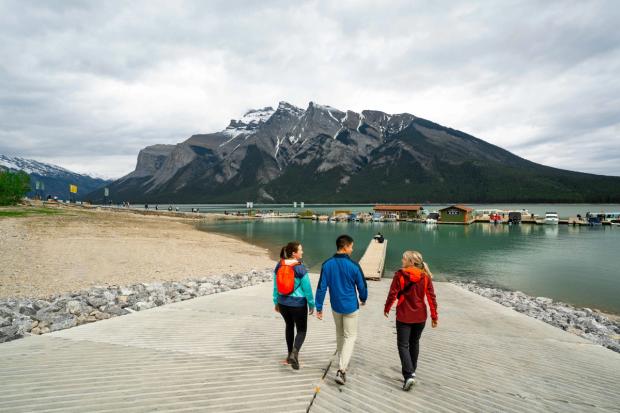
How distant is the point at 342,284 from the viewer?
5.71m

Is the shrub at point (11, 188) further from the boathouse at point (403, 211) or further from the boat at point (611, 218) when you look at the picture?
the boat at point (611, 218)

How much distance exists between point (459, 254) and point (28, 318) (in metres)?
39.2

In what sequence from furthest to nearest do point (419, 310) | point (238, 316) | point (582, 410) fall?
point (238, 316) → point (419, 310) → point (582, 410)

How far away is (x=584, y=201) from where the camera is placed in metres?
195

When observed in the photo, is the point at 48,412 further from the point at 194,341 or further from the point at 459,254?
the point at 459,254

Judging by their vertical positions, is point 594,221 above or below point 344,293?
below

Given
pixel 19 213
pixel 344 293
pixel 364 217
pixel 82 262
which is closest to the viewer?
pixel 344 293

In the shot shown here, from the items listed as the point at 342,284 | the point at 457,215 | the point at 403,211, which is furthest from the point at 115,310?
the point at 403,211

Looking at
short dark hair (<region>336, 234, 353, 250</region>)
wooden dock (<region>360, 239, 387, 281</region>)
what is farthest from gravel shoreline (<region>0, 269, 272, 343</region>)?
wooden dock (<region>360, 239, 387, 281</region>)

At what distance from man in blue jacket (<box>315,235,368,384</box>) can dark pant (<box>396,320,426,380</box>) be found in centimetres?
85

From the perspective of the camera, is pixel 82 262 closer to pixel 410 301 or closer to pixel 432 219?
pixel 410 301

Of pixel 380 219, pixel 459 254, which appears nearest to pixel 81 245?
pixel 459 254

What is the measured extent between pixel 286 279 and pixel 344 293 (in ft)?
3.68

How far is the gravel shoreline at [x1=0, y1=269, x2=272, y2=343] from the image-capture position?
8617 millimetres
